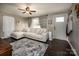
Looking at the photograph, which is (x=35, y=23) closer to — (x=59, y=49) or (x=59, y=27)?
(x=59, y=27)

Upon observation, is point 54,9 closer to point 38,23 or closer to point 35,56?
point 38,23

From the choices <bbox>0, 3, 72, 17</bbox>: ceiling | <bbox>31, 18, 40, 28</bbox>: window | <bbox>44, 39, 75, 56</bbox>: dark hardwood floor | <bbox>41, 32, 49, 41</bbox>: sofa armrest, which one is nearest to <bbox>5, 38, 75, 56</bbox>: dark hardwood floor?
<bbox>44, 39, 75, 56</bbox>: dark hardwood floor

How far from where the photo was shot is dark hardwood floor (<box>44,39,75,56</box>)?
3.94 ft

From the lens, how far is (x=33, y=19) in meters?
1.32

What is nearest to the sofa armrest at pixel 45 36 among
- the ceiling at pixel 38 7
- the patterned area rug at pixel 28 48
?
the patterned area rug at pixel 28 48

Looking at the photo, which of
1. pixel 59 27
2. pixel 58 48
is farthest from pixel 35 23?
pixel 58 48

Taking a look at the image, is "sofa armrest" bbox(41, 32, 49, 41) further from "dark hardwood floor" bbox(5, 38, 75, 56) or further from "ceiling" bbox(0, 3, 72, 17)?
"ceiling" bbox(0, 3, 72, 17)

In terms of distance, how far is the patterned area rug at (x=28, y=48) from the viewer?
1.19 meters

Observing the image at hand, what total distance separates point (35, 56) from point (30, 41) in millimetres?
276

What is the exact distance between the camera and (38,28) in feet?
4.32

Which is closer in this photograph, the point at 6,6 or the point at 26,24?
the point at 6,6

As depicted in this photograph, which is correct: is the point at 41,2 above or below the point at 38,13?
above

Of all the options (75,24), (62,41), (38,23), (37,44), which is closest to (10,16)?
(38,23)

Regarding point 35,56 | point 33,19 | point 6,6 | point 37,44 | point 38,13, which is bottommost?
point 35,56
